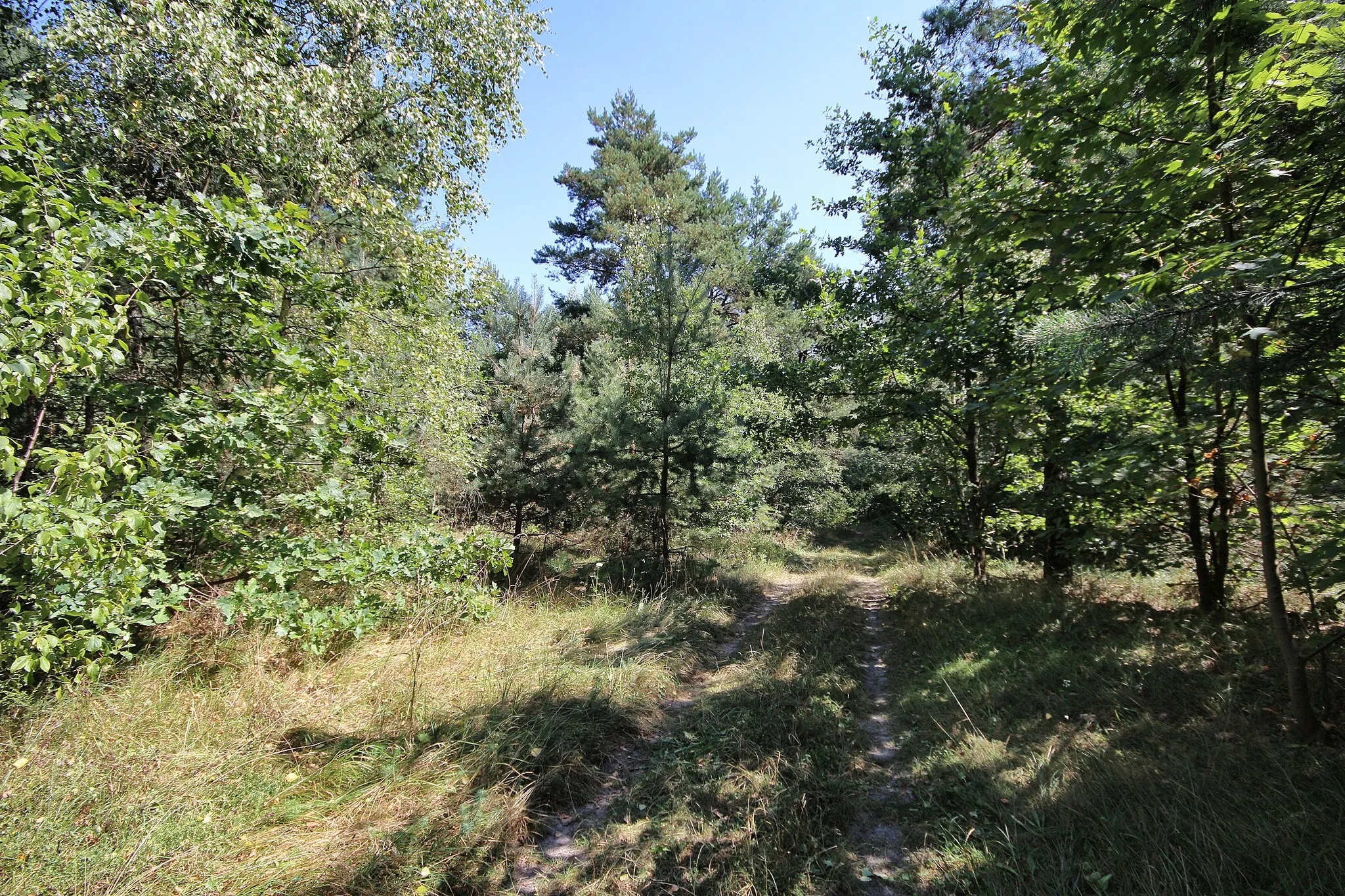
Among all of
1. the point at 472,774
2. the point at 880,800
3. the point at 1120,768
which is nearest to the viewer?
the point at 1120,768

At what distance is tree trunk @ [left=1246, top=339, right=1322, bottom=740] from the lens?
2707 millimetres

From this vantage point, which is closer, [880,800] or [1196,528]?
[880,800]

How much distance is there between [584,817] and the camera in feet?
10.9

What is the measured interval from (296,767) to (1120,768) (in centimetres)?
473

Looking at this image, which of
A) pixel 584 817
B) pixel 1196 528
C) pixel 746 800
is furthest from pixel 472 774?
pixel 1196 528

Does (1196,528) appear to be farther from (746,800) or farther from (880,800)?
(746,800)

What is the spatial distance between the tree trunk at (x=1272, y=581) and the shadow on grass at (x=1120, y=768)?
7.7 inches

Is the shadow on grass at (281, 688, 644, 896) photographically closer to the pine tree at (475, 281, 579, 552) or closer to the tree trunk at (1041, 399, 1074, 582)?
the tree trunk at (1041, 399, 1074, 582)

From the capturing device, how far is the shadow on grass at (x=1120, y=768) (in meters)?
2.18

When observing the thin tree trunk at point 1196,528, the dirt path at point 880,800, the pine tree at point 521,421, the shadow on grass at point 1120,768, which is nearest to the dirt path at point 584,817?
the dirt path at point 880,800

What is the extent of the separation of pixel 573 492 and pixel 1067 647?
9.05 m

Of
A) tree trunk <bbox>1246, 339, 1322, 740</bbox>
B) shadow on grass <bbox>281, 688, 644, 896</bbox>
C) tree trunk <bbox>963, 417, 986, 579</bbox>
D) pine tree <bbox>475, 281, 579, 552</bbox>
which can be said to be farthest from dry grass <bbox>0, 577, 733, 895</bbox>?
pine tree <bbox>475, 281, 579, 552</bbox>

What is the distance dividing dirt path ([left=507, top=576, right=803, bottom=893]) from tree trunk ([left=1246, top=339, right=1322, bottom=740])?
3926 mm

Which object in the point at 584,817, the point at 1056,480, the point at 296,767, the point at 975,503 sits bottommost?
the point at 584,817
